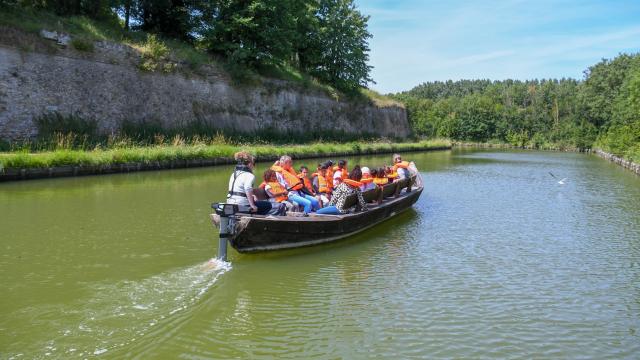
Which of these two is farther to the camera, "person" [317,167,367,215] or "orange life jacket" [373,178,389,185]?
"orange life jacket" [373,178,389,185]

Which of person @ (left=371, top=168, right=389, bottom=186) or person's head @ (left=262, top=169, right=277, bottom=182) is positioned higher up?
person's head @ (left=262, top=169, right=277, bottom=182)

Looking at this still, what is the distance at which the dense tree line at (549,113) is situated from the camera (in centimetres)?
6141

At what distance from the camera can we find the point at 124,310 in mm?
6438

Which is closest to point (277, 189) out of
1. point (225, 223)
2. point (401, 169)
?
point (225, 223)

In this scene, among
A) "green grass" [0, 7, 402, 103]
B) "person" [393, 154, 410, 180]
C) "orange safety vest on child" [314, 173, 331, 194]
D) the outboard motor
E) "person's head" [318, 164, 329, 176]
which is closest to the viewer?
the outboard motor

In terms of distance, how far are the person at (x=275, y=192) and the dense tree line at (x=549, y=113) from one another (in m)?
37.2

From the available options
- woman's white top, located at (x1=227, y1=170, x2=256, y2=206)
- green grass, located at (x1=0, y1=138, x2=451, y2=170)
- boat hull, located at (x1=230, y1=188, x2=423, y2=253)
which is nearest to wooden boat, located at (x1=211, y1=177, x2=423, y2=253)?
boat hull, located at (x1=230, y1=188, x2=423, y2=253)

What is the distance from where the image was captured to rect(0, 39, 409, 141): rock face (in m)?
23.1

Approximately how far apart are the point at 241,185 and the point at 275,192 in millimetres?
1062

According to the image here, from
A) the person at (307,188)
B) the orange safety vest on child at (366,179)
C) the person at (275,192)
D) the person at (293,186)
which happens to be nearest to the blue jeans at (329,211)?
→ the person at (293,186)

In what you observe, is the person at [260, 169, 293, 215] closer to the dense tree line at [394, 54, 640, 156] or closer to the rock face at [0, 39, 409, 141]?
the rock face at [0, 39, 409, 141]

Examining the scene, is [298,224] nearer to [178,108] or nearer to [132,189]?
[132,189]

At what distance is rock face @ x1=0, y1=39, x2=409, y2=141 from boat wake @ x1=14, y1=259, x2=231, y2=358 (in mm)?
18344

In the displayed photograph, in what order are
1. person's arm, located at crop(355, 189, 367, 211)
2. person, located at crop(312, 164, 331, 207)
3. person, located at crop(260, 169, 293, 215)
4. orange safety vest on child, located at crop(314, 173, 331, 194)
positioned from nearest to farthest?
person, located at crop(260, 169, 293, 215), person's arm, located at crop(355, 189, 367, 211), person, located at crop(312, 164, 331, 207), orange safety vest on child, located at crop(314, 173, 331, 194)
